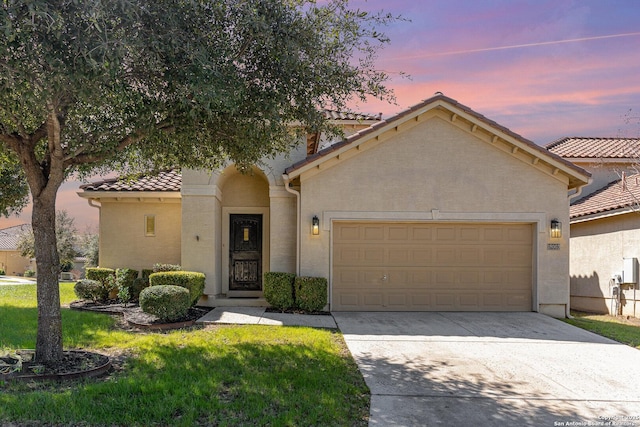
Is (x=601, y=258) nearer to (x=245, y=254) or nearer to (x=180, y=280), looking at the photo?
(x=245, y=254)

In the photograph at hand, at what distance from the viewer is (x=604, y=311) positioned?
14.6 m

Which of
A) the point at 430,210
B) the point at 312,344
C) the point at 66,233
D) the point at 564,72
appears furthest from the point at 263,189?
the point at 66,233

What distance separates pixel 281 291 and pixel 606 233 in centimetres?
1001

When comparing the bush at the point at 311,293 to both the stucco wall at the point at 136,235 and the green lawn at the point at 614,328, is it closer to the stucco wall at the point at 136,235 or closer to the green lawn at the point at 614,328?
the stucco wall at the point at 136,235

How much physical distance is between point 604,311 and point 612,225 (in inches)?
102

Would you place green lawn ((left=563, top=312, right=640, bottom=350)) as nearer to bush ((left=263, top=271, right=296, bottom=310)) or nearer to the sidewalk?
the sidewalk

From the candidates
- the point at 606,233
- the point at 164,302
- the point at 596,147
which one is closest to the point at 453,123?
the point at 606,233

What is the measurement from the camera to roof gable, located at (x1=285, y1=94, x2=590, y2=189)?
39.5 ft

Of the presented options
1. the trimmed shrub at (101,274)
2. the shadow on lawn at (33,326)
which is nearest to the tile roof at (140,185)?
the trimmed shrub at (101,274)

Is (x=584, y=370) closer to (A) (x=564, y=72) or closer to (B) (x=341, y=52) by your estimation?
(B) (x=341, y=52)

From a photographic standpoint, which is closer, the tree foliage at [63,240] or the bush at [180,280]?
the bush at [180,280]

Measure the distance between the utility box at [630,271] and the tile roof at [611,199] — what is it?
1.51 metres

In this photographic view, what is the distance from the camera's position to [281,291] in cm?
1220

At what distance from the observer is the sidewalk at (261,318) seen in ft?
34.6
